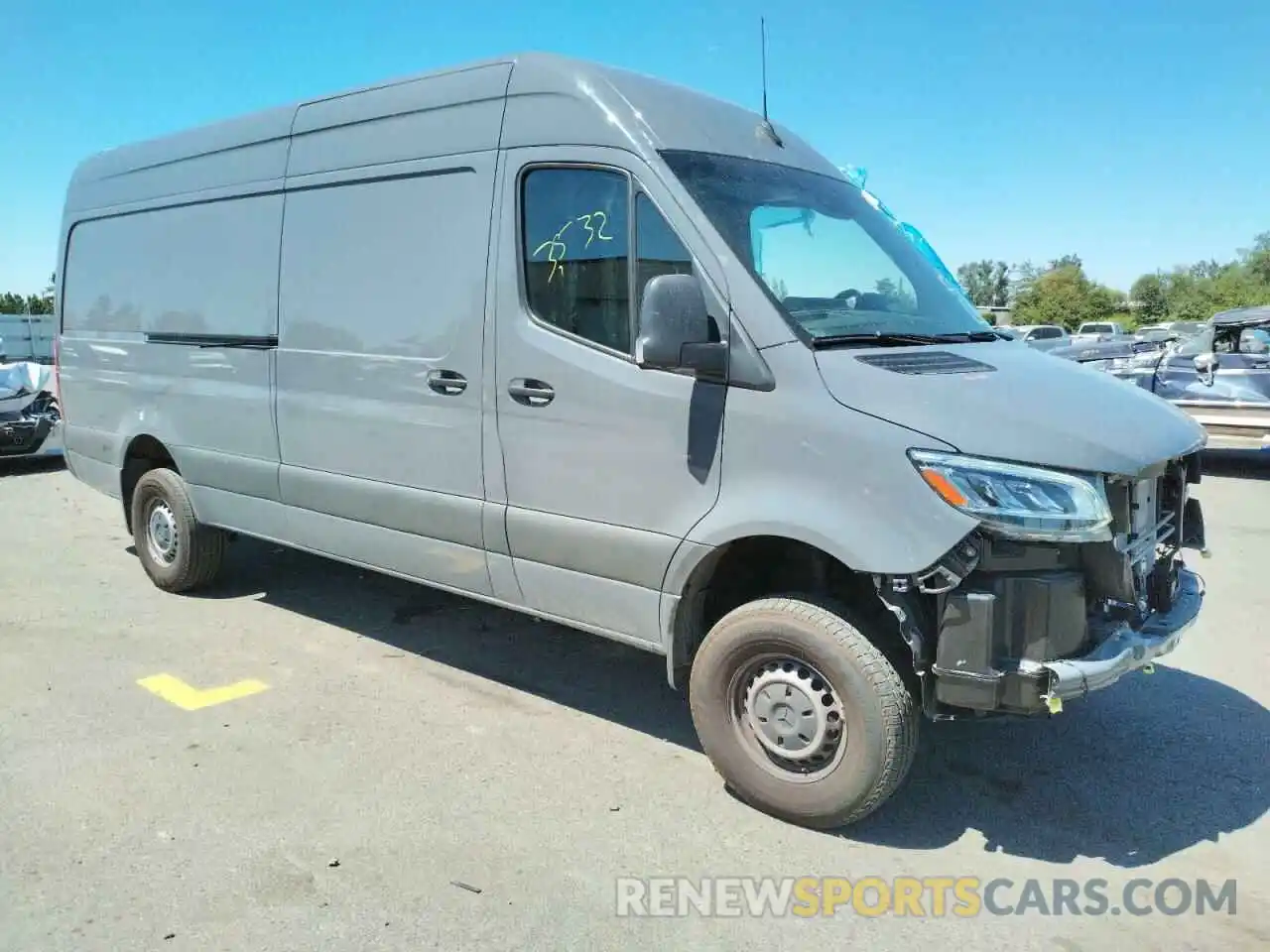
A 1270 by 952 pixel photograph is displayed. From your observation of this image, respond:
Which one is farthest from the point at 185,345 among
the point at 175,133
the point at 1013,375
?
the point at 1013,375

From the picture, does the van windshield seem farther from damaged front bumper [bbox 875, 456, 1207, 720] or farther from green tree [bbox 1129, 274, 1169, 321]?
green tree [bbox 1129, 274, 1169, 321]

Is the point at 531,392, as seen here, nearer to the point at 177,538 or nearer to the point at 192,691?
the point at 192,691

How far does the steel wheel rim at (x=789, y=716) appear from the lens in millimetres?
3439

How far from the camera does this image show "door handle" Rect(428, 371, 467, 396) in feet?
14.2

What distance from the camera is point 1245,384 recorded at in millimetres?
11312

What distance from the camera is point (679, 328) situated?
3398 millimetres

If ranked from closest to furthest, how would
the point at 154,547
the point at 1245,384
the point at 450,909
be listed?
the point at 450,909
the point at 154,547
the point at 1245,384

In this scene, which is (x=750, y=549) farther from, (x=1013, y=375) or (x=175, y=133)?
(x=175, y=133)

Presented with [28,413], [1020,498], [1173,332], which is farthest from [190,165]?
[1173,332]

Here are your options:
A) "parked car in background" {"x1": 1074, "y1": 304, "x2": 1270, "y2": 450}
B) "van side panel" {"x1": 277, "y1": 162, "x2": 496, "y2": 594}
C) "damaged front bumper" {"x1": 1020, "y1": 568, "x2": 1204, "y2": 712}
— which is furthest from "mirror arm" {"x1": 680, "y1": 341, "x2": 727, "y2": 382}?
"parked car in background" {"x1": 1074, "y1": 304, "x2": 1270, "y2": 450}

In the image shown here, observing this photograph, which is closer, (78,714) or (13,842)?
(13,842)

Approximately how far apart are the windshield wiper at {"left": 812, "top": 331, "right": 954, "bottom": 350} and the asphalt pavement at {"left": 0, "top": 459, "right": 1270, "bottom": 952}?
5.69ft

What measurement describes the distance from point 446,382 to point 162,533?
125 inches

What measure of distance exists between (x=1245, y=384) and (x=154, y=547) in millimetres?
11380
